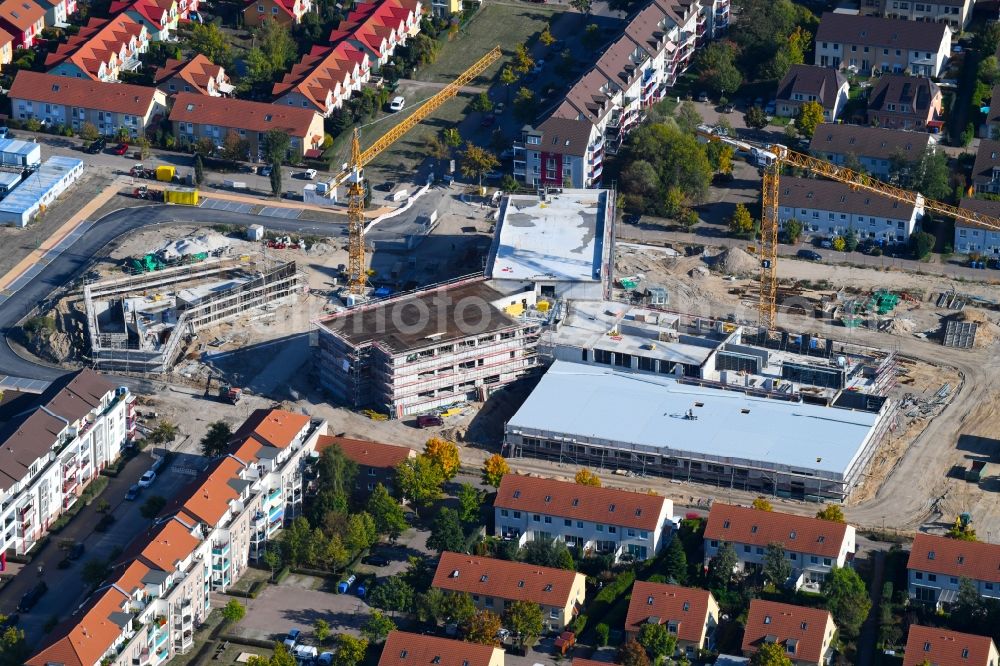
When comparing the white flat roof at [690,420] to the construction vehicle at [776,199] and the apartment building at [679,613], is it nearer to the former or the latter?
the construction vehicle at [776,199]

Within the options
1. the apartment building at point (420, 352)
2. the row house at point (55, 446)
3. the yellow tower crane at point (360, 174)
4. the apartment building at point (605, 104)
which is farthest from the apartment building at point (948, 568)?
the apartment building at point (605, 104)

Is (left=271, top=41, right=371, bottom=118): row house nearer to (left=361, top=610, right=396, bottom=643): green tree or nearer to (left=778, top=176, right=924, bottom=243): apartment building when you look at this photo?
(left=778, top=176, right=924, bottom=243): apartment building

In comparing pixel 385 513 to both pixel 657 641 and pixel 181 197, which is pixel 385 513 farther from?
pixel 181 197

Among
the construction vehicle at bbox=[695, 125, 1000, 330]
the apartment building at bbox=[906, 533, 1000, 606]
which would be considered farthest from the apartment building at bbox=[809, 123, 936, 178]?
the apartment building at bbox=[906, 533, 1000, 606]

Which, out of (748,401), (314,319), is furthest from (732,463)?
(314,319)

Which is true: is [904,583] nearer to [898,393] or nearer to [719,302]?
[898,393]

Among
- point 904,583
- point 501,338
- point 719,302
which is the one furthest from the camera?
point 719,302

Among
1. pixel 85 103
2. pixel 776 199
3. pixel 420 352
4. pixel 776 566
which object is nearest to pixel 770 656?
pixel 776 566
